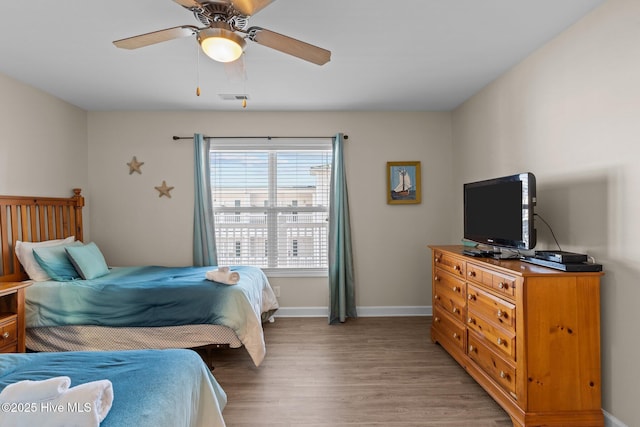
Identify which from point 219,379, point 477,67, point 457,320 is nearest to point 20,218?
point 219,379

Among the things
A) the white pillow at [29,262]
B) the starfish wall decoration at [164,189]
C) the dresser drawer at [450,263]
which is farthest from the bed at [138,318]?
the dresser drawer at [450,263]

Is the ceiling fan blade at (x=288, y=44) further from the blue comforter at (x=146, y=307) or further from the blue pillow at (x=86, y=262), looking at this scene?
the blue pillow at (x=86, y=262)

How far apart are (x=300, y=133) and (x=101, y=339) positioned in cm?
293

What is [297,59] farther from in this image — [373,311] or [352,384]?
[373,311]

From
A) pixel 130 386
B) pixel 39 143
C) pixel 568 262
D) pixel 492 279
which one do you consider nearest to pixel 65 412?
pixel 130 386

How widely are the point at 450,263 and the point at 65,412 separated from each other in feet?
8.99

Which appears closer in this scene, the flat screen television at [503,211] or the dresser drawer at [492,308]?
the dresser drawer at [492,308]

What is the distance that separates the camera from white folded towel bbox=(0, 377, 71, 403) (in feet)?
3.45

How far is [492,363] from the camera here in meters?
2.28

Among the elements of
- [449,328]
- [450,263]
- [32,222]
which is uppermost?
[32,222]

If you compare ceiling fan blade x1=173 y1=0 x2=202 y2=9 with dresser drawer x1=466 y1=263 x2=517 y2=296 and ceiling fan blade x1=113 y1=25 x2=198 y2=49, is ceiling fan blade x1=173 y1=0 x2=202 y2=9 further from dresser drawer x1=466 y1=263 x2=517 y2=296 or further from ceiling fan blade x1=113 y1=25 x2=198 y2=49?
dresser drawer x1=466 y1=263 x2=517 y2=296

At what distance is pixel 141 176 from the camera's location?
4156mm

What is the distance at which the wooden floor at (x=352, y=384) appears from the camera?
86.4 inches

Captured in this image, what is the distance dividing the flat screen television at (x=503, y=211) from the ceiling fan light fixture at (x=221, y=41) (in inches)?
76.0
